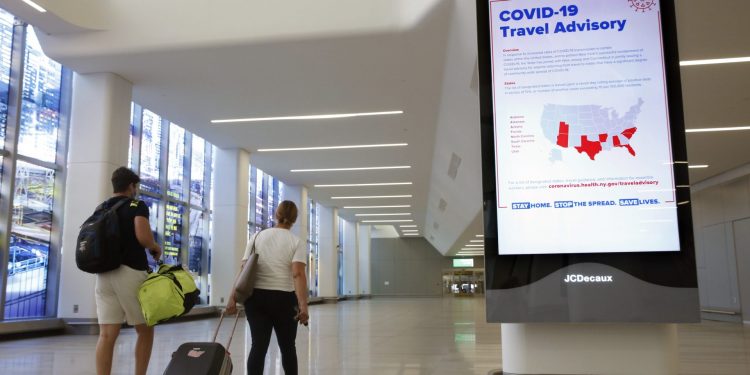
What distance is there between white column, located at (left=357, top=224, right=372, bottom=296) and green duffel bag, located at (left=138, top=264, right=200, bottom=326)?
1541 inches

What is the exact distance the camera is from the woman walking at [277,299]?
4219mm

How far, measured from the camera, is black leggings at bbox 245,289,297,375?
4219 millimetres

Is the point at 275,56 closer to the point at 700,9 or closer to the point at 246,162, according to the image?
the point at 700,9

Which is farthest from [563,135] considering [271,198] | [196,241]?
[271,198]

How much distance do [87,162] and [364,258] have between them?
34908mm

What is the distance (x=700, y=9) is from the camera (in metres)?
7.26

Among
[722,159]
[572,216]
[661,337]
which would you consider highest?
[722,159]

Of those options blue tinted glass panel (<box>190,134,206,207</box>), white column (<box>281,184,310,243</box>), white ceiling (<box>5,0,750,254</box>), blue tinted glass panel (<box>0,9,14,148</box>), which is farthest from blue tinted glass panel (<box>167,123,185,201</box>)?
white column (<box>281,184,310,243</box>)

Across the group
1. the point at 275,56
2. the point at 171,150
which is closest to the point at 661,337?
the point at 275,56

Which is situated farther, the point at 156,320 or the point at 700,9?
the point at 700,9

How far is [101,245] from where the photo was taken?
4.08 metres

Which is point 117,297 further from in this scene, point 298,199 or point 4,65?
Answer: point 298,199

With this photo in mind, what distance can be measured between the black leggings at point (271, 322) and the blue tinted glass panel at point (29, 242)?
893 centimetres

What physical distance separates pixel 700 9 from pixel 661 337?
16.8 ft
